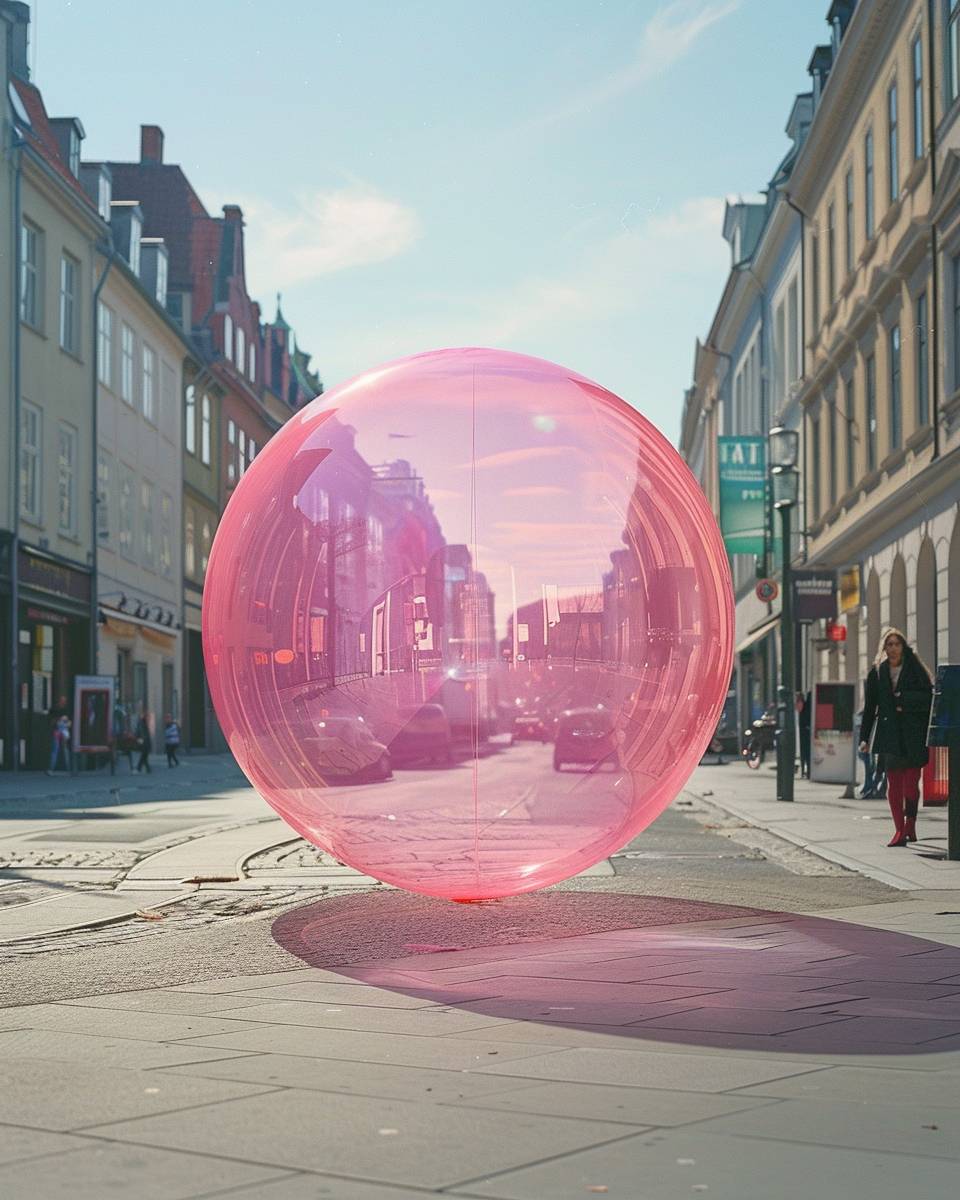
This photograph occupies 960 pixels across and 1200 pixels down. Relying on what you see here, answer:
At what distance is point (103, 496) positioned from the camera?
→ 132ft

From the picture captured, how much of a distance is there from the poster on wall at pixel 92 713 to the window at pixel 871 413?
14341 millimetres

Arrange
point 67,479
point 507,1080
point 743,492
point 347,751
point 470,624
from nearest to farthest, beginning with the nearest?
point 507,1080 < point 470,624 < point 347,751 < point 67,479 < point 743,492

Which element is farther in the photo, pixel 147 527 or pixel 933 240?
pixel 147 527

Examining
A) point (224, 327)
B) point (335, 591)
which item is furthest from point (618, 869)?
point (224, 327)

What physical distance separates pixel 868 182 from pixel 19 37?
56.6 ft

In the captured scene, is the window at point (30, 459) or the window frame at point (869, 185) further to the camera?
the window at point (30, 459)

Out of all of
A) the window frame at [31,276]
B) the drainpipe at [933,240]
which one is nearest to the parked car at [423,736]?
the drainpipe at [933,240]

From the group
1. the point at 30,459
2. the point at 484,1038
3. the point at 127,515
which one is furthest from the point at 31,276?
the point at 484,1038

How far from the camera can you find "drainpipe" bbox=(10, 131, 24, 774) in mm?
32531

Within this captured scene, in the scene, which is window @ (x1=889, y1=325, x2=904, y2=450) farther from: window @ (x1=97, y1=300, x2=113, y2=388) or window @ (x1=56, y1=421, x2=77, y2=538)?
window @ (x1=97, y1=300, x2=113, y2=388)

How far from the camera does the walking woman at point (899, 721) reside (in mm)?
13445

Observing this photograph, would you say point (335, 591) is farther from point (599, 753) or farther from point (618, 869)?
point (618, 869)

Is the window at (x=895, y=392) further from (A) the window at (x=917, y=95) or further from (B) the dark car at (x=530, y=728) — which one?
(B) the dark car at (x=530, y=728)

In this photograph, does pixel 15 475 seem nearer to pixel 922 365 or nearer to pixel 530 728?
pixel 922 365
